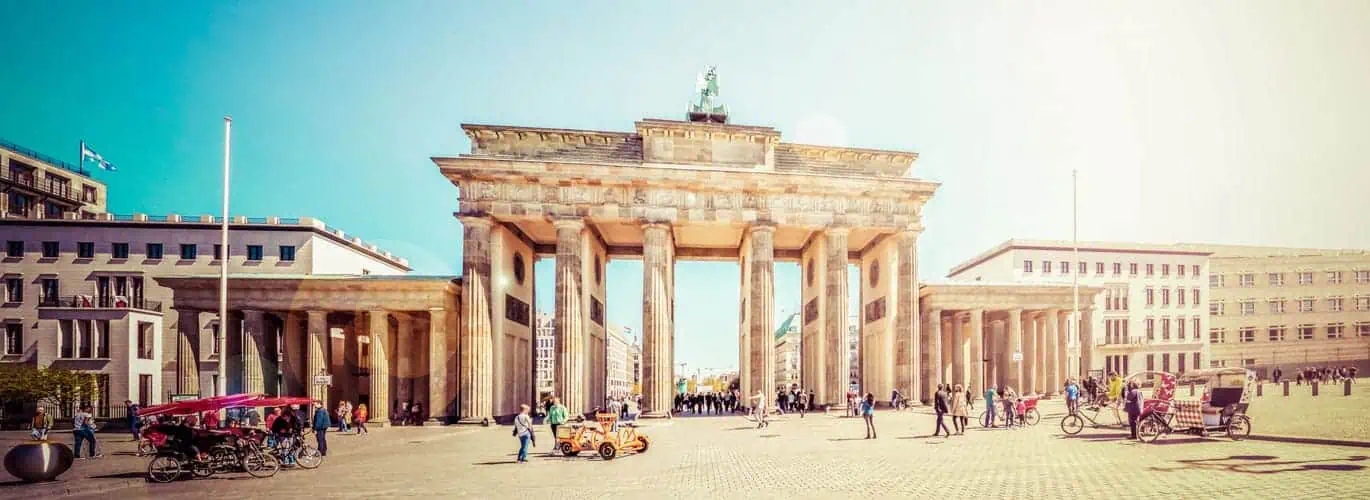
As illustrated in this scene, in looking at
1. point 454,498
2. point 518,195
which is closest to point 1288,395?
point 454,498

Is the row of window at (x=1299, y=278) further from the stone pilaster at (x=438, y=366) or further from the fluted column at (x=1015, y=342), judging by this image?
the stone pilaster at (x=438, y=366)

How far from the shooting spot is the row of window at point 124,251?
153 ft

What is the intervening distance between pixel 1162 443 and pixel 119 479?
27037mm

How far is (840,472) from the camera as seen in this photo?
1617 centimetres

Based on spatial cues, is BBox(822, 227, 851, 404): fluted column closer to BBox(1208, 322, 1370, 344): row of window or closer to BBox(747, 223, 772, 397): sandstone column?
BBox(747, 223, 772, 397): sandstone column

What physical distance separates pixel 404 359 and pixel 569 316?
12219 millimetres

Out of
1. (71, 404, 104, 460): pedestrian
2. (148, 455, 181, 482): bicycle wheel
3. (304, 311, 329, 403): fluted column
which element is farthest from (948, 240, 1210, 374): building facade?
(71, 404, 104, 460): pedestrian

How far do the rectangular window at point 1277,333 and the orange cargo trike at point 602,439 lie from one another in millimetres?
29024

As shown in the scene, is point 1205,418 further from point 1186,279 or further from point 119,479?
point 1186,279

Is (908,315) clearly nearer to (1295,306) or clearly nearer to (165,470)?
(1295,306)

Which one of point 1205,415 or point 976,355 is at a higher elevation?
point 1205,415

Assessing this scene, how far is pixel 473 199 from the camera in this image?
38.3 metres

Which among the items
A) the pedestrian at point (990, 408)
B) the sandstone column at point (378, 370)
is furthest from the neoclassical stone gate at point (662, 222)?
the pedestrian at point (990, 408)

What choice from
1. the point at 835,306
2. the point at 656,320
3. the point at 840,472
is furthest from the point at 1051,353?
the point at 840,472
